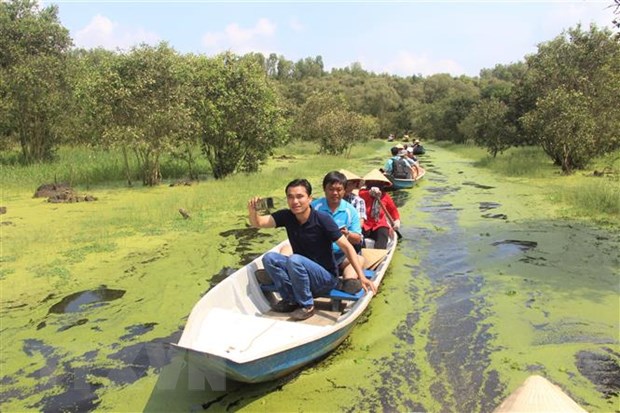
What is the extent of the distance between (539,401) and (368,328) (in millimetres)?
3486

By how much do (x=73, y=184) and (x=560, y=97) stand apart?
15.9 metres

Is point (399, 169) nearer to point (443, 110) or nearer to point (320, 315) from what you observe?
point (320, 315)

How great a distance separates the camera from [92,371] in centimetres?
440

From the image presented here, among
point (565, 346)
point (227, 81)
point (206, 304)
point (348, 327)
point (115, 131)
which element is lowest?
point (565, 346)

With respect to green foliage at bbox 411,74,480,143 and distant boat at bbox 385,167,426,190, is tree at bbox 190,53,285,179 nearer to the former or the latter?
distant boat at bbox 385,167,426,190

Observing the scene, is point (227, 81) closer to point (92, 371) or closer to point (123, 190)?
point (123, 190)

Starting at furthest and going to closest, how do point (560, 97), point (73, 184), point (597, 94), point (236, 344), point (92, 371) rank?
1. point (597, 94)
2. point (560, 97)
3. point (73, 184)
4. point (92, 371)
5. point (236, 344)

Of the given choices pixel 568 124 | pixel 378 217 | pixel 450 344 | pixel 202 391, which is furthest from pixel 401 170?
pixel 202 391

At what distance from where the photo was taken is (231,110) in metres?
16.7

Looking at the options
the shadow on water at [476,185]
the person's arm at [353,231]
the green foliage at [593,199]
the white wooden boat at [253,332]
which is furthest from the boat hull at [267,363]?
the shadow on water at [476,185]

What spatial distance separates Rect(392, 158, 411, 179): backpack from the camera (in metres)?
15.6

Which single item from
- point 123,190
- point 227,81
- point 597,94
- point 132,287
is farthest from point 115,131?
point 597,94

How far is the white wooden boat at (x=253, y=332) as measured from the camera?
3.60 m

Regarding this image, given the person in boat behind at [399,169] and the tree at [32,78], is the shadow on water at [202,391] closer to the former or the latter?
the person in boat behind at [399,169]
